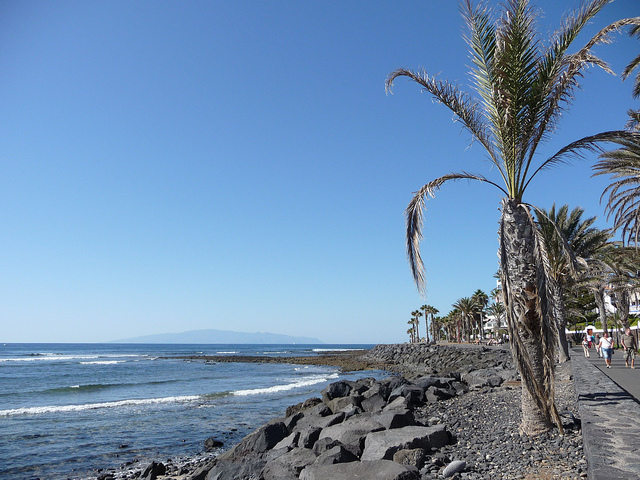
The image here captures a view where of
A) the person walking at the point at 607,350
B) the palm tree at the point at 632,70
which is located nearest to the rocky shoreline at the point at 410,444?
the person walking at the point at 607,350

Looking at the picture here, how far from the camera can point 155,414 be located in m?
20.0

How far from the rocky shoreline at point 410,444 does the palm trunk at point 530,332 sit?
42cm

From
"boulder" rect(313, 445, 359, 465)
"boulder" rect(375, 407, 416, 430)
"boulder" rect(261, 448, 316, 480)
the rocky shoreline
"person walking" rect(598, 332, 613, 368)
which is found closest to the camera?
the rocky shoreline

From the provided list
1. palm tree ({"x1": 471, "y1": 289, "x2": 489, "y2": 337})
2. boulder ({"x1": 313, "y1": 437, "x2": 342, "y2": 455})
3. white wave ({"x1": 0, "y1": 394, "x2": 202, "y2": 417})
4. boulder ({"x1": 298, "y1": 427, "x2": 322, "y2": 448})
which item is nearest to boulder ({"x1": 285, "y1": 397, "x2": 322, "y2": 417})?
boulder ({"x1": 298, "y1": 427, "x2": 322, "y2": 448})

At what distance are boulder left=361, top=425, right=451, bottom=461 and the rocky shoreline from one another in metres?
0.02

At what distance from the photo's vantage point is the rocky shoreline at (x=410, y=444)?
646 cm

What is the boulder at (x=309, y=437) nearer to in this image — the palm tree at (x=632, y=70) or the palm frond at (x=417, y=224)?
the palm frond at (x=417, y=224)

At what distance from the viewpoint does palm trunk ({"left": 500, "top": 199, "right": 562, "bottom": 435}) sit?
23.3 feet

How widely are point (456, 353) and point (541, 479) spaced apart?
38.5 meters

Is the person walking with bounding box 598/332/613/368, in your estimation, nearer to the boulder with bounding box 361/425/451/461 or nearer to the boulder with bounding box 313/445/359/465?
the boulder with bounding box 361/425/451/461

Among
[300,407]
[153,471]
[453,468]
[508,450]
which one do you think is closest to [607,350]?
[300,407]

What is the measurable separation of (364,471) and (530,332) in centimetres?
354

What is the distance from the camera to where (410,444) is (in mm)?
7844

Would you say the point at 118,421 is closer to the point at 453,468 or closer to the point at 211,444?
the point at 211,444
